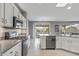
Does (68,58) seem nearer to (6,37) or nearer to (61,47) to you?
(6,37)

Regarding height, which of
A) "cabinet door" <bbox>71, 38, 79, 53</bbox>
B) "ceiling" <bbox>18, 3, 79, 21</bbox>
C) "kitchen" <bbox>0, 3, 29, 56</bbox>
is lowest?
"cabinet door" <bbox>71, 38, 79, 53</bbox>

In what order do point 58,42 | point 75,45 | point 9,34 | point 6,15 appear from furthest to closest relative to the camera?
point 58,42, point 75,45, point 9,34, point 6,15

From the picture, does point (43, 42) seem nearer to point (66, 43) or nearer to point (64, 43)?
point (64, 43)

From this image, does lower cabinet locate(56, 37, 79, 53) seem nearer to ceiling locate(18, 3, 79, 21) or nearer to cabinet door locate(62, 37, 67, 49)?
cabinet door locate(62, 37, 67, 49)

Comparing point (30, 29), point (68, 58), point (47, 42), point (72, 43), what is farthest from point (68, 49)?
point (68, 58)

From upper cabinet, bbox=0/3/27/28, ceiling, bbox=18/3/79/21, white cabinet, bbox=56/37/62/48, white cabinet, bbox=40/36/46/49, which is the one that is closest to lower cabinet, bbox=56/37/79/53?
white cabinet, bbox=56/37/62/48

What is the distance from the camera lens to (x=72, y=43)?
478 cm

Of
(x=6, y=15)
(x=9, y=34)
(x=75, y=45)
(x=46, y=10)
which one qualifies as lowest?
(x=75, y=45)

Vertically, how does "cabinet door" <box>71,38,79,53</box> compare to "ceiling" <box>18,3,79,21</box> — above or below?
below

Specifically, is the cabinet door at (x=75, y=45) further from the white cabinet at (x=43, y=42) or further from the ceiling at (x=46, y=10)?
the white cabinet at (x=43, y=42)

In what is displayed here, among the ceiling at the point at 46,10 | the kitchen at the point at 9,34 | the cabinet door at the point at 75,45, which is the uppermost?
the ceiling at the point at 46,10

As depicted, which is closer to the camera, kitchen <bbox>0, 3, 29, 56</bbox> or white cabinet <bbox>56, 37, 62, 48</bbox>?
kitchen <bbox>0, 3, 29, 56</bbox>

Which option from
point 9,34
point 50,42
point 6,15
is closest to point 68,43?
point 50,42

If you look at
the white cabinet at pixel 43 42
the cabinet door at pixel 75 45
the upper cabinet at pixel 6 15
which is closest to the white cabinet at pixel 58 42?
the white cabinet at pixel 43 42
